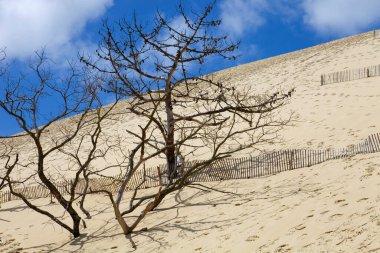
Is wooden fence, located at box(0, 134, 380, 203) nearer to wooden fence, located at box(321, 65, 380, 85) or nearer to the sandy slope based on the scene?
the sandy slope

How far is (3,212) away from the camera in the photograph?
16.0 metres

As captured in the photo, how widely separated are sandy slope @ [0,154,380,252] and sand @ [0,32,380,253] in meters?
0.02

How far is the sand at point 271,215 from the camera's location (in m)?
6.51

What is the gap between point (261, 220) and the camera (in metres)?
8.21

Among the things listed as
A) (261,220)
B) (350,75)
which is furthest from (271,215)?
(350,75)

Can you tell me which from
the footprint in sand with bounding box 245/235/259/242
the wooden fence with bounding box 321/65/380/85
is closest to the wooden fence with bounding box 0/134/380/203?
the footprint in sand with bounding box 245/235/259/242

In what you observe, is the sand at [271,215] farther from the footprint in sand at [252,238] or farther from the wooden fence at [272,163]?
the wooden fence at [272,163]

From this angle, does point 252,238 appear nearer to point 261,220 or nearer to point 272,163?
point 261,220

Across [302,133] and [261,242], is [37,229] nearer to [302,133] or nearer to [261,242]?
[261,242]

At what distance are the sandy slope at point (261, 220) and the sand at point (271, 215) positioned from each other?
0.02 m

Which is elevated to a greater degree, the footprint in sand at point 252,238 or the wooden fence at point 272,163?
the wooden fence at point 272,163

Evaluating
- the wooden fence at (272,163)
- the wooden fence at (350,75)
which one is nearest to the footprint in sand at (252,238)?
the wooden fence at (272,163)

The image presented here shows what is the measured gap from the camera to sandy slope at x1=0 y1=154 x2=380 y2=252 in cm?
636

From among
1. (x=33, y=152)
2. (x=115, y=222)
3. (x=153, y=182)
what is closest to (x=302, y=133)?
(x=153, y=182)
